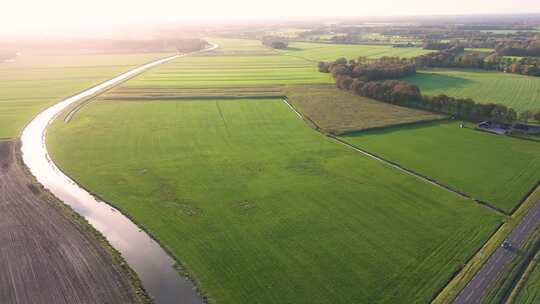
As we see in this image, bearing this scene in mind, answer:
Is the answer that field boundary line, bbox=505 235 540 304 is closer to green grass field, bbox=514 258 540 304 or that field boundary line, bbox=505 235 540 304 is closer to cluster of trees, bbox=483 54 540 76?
green grass field, bbox=514 258 540 304

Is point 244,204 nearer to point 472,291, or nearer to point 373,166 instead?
point 373,166

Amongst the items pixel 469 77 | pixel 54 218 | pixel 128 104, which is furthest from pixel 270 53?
pixel 54 218

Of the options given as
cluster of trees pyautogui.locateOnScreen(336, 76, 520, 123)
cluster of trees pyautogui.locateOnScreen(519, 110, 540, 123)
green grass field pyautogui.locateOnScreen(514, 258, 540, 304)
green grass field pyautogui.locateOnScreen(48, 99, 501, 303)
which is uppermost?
cluster of trees pyautogui.locateOnScreen(336, 76, 520, 123)

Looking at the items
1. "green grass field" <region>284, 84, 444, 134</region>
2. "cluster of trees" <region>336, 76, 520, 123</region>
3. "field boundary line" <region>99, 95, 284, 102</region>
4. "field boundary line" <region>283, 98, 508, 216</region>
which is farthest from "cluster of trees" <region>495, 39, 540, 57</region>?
"field boundary line" <region>283, 98, 508, 216</region>

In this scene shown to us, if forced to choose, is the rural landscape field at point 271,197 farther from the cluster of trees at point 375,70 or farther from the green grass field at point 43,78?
the cluster of trees at point 375,70

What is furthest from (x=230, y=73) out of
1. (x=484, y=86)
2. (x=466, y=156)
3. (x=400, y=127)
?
(x=466, y=156)

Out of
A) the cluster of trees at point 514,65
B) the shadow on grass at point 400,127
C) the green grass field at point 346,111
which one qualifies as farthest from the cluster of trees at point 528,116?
the cluster of trees at point 514,65

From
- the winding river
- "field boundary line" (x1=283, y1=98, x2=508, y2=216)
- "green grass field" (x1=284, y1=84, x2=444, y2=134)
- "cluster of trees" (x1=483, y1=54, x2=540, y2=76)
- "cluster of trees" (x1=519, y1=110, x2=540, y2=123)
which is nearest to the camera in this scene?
the winding river

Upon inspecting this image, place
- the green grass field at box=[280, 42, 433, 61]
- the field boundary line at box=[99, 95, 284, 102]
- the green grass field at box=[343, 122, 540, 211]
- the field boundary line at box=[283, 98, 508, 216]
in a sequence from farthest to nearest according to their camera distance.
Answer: the green grass field at box=[280, 42, 433, 61], the field boundary line at box=[99, 95, 284, 102], the green grass field at box=[343, 122, 540, 211], the field boundary line at box=[283, 98, 508, 216]
